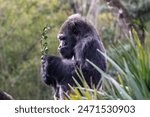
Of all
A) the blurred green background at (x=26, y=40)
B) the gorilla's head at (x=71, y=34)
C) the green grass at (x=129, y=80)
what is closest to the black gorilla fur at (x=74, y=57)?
the gorilla's head at (x=71, y=34)

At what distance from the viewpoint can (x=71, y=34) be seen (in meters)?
6.94

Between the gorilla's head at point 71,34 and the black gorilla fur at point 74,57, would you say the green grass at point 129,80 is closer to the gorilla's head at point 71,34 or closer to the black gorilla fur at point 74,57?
the black gorilla fur at point 74,57

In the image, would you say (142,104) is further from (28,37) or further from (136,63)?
(28,37)

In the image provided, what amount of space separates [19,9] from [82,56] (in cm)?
1374

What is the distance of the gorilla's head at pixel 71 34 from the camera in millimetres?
6859

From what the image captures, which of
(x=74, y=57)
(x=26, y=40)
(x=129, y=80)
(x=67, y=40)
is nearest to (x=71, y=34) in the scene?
(x=67, y=40)

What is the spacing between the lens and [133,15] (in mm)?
13078

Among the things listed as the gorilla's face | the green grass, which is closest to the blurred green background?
the gorilla's face

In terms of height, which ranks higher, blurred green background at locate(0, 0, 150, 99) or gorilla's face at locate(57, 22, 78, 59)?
gorilla's face at locate(57, 22, 78, 59)

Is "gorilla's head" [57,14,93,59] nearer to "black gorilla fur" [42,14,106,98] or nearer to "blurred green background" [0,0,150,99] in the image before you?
"black gorilla fur" [42,14,106,98]

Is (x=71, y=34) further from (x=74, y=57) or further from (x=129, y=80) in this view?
(x=129, y=80)

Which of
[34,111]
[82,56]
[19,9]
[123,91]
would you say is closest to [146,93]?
[123,91]

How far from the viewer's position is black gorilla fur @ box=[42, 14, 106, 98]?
22.0 ft

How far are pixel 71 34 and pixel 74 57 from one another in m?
0.25
